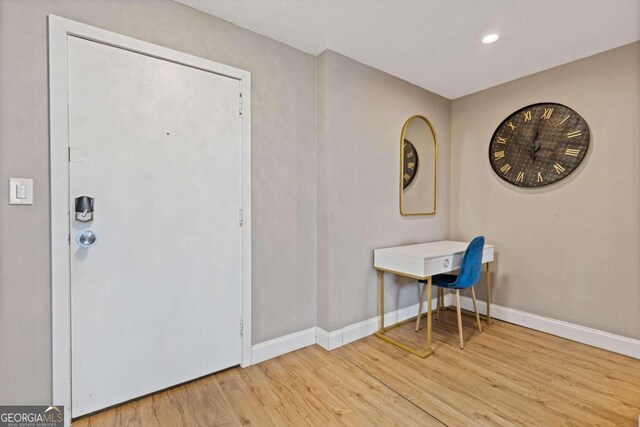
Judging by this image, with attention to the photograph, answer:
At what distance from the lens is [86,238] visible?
1.57 m

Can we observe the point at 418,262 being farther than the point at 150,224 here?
Yes

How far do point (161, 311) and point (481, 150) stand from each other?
3236mm

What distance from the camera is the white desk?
2295mm

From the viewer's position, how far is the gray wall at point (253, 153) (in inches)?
55.3

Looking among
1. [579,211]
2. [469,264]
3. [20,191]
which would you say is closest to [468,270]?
[469,264]

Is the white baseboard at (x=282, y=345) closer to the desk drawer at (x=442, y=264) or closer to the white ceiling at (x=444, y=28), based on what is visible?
the desk drawer at (x=442, y=264)

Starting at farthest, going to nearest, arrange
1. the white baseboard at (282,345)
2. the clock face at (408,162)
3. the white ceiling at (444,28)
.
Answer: the clock face at (408,162) < the white baseboard at (282,345) < the white ceiling at (444,28)

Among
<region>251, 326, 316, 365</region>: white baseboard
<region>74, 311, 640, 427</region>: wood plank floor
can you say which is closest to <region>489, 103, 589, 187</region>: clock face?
<region>74, 311, 640, 427</region>: wood plank floor

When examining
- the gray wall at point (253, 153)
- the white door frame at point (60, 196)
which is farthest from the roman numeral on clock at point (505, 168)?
the white door frame at point (60, 196)

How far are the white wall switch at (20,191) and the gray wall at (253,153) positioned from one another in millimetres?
26

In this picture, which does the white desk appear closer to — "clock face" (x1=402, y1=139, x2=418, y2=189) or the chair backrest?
the chair backrest

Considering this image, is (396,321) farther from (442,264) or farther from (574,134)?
(574,134)

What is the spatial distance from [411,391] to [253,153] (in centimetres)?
186

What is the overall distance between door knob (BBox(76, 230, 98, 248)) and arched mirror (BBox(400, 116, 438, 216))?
7.85ft
